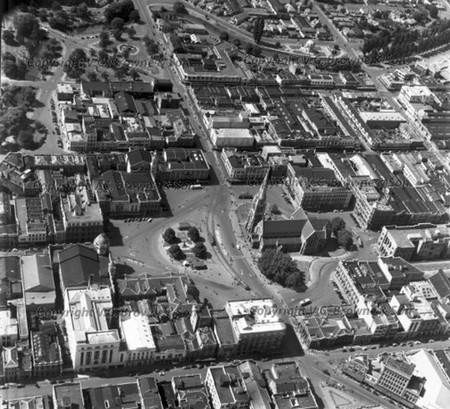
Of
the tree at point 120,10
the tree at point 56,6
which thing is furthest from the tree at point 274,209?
the tree at point 56,6

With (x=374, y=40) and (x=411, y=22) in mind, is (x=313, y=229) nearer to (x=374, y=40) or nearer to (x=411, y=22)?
(x=374, y=40)

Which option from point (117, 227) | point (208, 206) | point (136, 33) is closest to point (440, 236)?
point (208, 206)

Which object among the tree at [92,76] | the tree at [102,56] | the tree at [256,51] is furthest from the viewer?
the tree at [256,51]

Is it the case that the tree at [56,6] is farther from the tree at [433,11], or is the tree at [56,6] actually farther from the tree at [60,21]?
the tree at [433,11]

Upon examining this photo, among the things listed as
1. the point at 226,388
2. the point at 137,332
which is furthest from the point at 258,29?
the point at 226,388

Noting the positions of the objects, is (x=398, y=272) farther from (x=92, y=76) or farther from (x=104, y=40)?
(x=104, y=40)
